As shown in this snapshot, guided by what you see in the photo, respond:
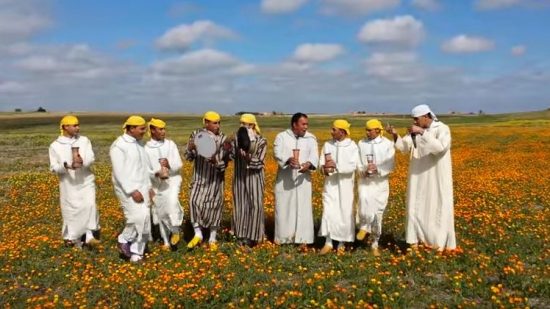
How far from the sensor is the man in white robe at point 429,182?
24.6 feet

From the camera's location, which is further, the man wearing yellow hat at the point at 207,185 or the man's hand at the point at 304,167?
the man wearing yellow hat at the point at 207,185

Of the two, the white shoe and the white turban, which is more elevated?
the white turban

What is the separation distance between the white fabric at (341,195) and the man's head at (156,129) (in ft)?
9.53

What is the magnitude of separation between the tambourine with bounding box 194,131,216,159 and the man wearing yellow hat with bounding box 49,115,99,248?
205 centimetres

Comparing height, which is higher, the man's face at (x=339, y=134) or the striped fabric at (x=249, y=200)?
the man's face at (x=339, y=134)

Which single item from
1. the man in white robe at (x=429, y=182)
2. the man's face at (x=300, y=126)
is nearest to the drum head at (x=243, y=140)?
the man's face at (x=300, y=126)

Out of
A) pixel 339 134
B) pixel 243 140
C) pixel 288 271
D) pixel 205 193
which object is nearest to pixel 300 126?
pixel 339 134

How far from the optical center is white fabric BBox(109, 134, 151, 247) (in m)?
7.60

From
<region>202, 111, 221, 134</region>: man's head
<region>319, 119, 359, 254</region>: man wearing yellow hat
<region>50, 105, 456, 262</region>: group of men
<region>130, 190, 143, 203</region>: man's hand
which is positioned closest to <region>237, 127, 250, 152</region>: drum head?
<region>50, 105, 456, 262</region>: group of men

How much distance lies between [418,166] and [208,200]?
365 cm

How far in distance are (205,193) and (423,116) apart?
3.93 meters

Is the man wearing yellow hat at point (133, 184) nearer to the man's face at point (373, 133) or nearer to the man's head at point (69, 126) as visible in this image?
the man's head at point (69, 126)

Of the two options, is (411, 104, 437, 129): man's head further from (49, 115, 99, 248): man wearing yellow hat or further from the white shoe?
(49, 115, 99, 248): man wearing yellow hat

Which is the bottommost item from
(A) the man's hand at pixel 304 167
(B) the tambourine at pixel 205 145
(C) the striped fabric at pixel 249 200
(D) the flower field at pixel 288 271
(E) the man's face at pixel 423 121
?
(D) the flower field at pixel 288 271
